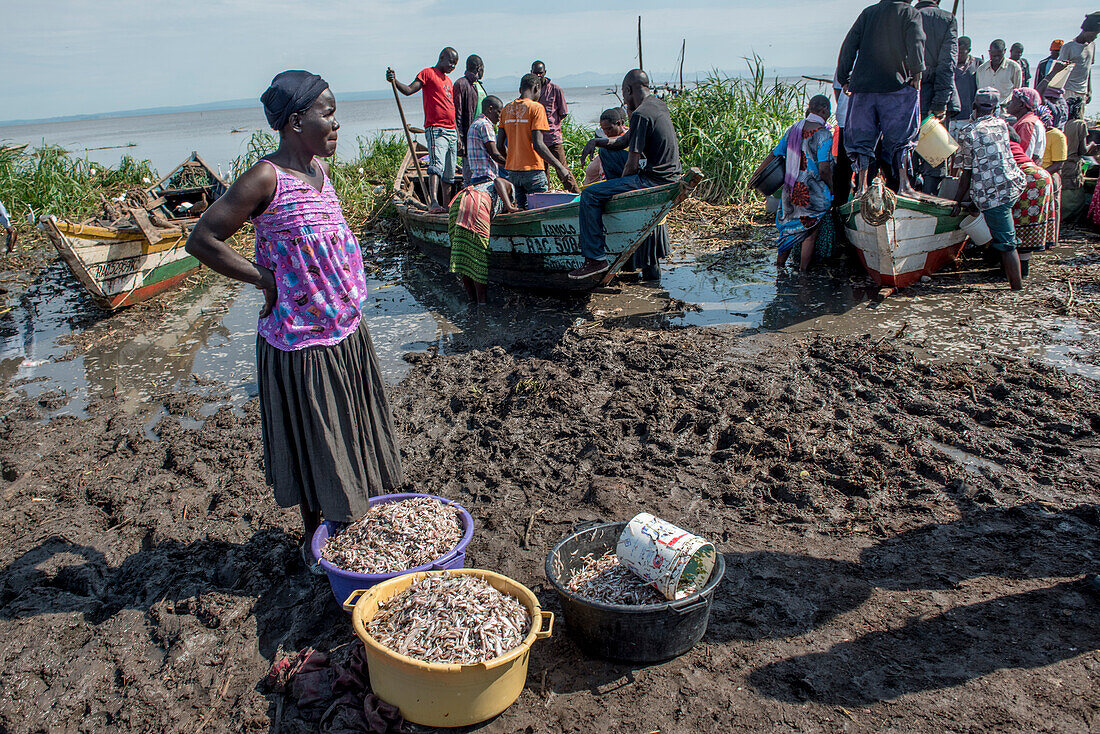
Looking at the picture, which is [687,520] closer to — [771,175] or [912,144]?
[912,144]

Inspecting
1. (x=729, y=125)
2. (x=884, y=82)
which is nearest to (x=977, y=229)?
(x=884, y=82)

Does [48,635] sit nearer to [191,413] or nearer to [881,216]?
[191,413]

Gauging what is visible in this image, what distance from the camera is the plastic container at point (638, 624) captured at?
8.07 ft

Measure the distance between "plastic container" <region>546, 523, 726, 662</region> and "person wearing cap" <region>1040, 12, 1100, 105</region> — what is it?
11834 millimetres

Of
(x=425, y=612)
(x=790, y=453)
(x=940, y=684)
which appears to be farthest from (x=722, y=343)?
(x=425, y=612)

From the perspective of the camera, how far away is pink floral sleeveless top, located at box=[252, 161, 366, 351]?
8.29 feet

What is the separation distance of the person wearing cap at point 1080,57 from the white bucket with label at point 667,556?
11.7 metres

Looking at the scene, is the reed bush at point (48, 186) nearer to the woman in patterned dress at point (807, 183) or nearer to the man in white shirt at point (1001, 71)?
the woman in patterned dress at point (807, 183)

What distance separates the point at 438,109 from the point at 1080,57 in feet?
32.0

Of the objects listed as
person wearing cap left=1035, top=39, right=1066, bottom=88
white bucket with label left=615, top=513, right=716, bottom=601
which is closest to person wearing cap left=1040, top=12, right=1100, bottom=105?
person wearing cap left=1035, top=39, right=1066, bottom=88

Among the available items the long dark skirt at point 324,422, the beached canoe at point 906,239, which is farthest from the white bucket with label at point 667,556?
the beached canoe at point 906,239

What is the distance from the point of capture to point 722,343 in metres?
5.79

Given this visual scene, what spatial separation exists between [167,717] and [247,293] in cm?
712

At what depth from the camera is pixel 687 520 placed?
11.6ft
